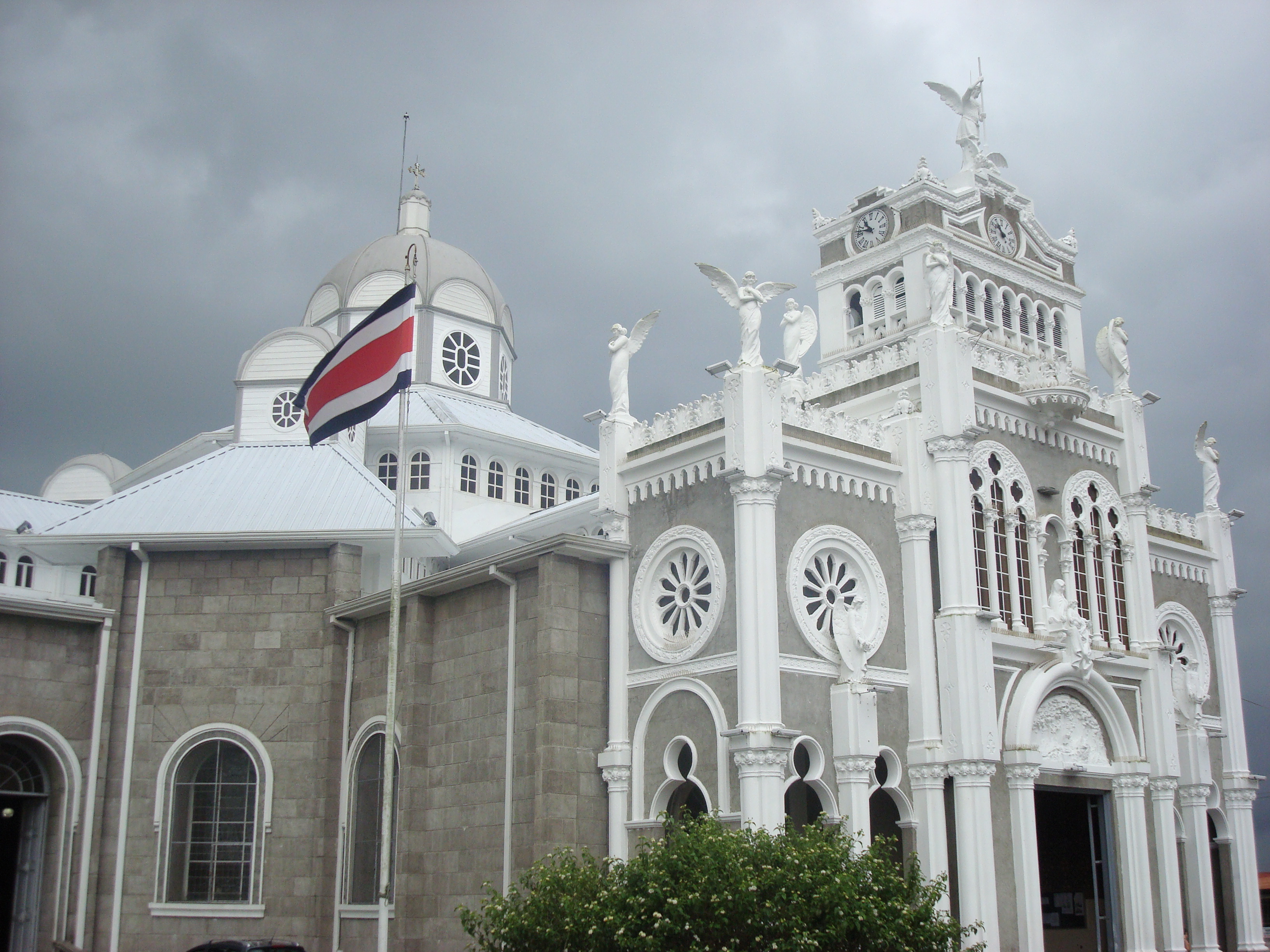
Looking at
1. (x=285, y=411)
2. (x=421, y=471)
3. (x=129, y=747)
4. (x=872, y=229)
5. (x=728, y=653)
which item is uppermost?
(x=872, y=229)

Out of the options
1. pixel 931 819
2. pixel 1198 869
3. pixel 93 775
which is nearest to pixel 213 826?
pixel 93 775

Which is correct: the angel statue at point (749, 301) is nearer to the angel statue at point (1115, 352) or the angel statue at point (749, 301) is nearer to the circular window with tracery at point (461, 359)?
the angel statue at point (1115, 352)

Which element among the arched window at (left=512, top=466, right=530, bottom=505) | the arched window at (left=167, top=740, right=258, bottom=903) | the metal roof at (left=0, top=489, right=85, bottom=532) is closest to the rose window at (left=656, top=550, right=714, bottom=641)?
the arched window at (left=167, top=740, right=258, bottom=903)

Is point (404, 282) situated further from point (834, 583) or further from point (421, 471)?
point (834, 583)

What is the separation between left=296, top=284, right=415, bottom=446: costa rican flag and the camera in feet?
83.0

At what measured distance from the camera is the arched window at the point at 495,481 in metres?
41.4

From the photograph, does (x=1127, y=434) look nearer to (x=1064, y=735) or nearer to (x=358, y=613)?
(x=1064, y=735)

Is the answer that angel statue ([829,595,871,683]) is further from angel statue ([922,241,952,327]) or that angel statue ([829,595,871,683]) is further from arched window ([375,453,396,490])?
arched window ([375,453,396,490])

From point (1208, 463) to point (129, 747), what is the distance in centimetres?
2956

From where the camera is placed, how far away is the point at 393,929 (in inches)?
1109

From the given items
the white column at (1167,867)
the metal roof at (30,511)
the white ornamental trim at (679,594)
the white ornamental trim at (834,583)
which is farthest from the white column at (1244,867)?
Result: the metal roof at (30,511)

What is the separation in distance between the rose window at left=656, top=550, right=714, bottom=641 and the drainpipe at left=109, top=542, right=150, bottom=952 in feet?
43.8

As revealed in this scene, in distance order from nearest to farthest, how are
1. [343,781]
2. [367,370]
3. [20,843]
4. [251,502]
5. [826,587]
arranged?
[367,370], [826,587], [20,843], [343,781], [251,502]

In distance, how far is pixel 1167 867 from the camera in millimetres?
29594
